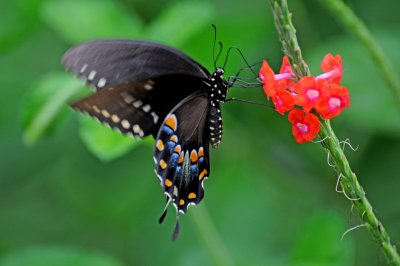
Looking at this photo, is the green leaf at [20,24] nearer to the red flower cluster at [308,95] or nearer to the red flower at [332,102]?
the red flower cluster at [308,95]

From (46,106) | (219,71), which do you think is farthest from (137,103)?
(46,106)

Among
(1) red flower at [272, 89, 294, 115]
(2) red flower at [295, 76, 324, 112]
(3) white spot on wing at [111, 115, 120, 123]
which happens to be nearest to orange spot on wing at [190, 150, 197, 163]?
(3) white spot on wing at [111, 115, 120, 123]

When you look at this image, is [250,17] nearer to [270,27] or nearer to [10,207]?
[270,27]

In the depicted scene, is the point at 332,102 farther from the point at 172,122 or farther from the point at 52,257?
the point at 52,257

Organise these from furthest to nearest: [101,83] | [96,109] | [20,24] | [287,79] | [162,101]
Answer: [20,24] → [162,101] → [101,83] → [96,109] → [287,79]

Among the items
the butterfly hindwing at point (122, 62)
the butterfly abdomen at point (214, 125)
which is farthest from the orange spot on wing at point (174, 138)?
the butterfly hindwing at point (122, 62)

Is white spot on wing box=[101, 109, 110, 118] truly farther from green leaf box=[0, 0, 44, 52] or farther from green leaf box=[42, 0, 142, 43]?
green leaf box=[0, 0, 44, 52]
